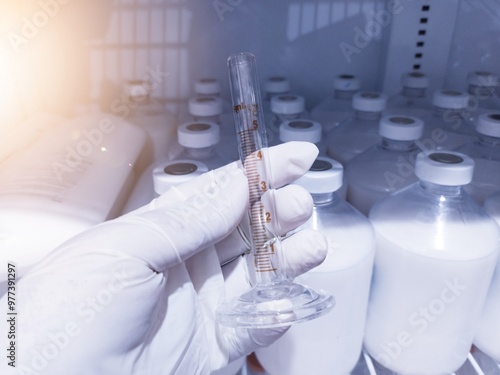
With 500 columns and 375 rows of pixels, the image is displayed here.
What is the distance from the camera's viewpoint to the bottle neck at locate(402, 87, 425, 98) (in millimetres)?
1178

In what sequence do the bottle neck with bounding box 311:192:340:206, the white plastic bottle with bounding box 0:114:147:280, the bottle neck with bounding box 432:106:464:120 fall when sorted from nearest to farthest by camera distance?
the white plastic bottle with bounding box 0:114:147:280 < the bottle neck with bounding box 311:192:340:206 < the bottle neck with bounding box 432:106:464:120

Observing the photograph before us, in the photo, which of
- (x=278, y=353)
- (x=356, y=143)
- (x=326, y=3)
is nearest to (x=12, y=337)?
(x=278, y=353)

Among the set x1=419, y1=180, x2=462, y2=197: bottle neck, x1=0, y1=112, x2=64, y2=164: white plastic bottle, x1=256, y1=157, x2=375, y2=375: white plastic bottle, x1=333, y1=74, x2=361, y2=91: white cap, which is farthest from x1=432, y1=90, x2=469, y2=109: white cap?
x1=0, y1=112, x2=64, y2=164: white plastic bottle

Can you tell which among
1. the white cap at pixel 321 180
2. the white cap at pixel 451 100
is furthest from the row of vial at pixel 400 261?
the white cap at pixel 451 100

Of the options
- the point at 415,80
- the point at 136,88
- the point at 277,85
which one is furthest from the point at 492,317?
the point at 136,88

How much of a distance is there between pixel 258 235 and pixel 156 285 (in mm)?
183

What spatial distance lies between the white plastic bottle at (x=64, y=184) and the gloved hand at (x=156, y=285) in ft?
0.44

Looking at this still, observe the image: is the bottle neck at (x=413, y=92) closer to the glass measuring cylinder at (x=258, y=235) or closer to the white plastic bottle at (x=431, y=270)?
the white plastic bottle at (x=431, y=270)

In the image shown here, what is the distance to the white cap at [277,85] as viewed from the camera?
1.17 m

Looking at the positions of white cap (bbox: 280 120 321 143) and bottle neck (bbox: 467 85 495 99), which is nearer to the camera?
white cap (bbox: 280 120 321 143)

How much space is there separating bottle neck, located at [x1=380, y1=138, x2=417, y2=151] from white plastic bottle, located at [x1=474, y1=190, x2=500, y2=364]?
0.20 m

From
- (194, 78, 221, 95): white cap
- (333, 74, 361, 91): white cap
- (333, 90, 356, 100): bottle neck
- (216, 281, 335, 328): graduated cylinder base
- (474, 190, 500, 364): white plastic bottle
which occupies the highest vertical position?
(333, 74, 361, 91): white cap

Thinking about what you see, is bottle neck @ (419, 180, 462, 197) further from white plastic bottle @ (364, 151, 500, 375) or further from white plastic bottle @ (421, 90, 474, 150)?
white plastic bottle @ (421, 90, 474, 150)

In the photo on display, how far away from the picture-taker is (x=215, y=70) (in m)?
1.25
